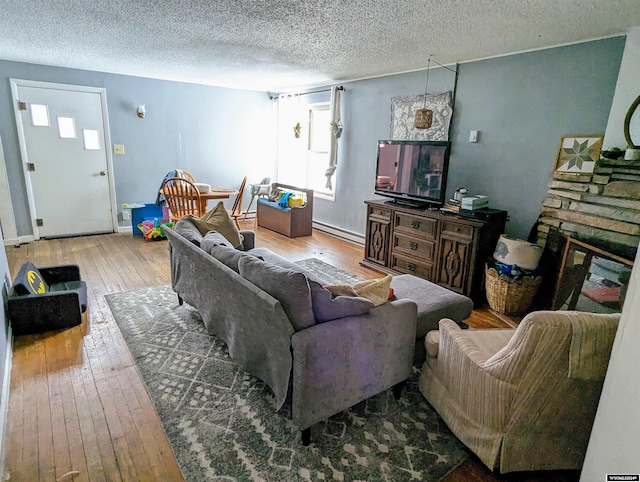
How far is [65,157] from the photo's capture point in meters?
5.06

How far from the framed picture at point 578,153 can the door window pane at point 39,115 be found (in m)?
6.04

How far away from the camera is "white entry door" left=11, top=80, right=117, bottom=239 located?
4.78m

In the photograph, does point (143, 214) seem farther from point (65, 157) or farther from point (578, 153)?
point (578, 153)

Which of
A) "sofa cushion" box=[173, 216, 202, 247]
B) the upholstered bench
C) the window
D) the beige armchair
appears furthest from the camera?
the window

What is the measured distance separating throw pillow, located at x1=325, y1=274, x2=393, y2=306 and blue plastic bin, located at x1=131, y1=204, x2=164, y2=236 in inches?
171

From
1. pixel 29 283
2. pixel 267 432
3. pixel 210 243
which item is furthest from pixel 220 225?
pixel 267 432

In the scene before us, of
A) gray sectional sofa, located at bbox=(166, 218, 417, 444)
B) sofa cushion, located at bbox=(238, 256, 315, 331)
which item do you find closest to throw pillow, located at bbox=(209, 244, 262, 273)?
gray sectional sofa, located at bbox=(166, 218, 417, 444)

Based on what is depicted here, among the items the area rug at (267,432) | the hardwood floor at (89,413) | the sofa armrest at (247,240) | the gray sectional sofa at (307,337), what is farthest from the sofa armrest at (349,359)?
the sofa armrest at (247,240)

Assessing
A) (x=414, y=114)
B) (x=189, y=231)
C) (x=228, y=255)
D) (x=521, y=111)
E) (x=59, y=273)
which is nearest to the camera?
(x=228, y=255)

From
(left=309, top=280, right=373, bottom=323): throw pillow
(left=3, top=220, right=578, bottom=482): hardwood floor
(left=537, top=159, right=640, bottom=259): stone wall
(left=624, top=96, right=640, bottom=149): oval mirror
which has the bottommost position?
(left=3, top=220, right=578, bottom=482): hardwood floor

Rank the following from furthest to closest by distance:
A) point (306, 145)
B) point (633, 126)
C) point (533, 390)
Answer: point (306, 145) → point (633, 126) → point (533, 390)

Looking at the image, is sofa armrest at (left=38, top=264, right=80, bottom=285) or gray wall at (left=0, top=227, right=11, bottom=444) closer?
gray wall at (left=0, top=227, right=11, bottom=444)

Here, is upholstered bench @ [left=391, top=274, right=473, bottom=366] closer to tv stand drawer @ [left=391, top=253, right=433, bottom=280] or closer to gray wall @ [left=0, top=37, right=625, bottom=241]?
tv stand drawer @ [left=391, top=253, right=433, bottom=280]

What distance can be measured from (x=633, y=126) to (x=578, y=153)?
1.37 feet
